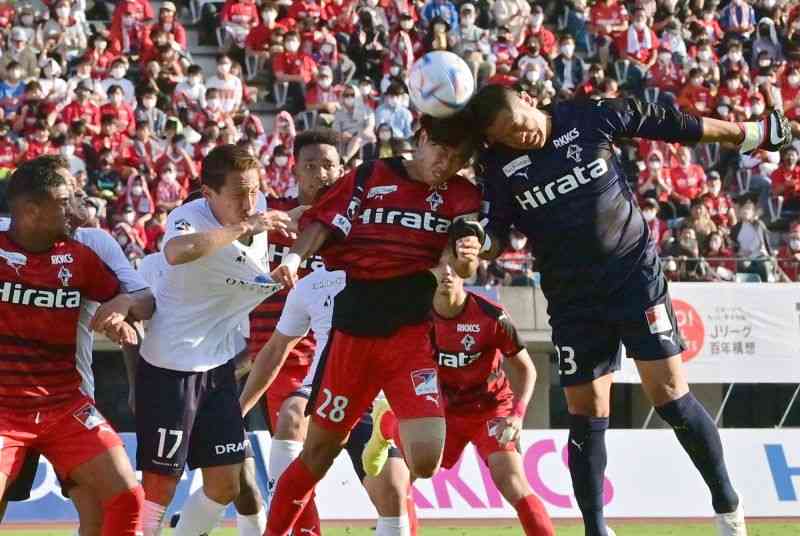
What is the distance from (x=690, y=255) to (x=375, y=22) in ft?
22.1

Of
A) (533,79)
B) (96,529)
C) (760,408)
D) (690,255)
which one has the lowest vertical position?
(96,529)

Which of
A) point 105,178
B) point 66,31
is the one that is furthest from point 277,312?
point 66,31

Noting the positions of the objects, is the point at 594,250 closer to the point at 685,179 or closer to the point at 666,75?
the point at 685,179

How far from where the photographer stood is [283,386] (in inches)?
381

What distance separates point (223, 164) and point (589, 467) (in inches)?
98.9

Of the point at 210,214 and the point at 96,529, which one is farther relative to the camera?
the point at 210,214

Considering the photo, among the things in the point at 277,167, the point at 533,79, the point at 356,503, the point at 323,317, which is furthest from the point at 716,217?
the point at 323,317

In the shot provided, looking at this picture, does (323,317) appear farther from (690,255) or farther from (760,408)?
(760,408)

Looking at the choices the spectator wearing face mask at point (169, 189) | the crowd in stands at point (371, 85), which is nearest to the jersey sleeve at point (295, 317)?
the crowd in stands at point (371, 85)

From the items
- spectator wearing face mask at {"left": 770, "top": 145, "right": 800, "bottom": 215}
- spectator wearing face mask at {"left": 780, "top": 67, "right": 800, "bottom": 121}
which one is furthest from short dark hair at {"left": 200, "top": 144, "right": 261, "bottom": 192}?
spectator wearing face mask at {"left": 780, "top": 67, "right": 800, "bottom": 121}

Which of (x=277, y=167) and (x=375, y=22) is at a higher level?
(x=375, y=22)

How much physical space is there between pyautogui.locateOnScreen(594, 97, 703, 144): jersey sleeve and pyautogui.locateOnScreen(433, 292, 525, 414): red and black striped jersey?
62.4 inches

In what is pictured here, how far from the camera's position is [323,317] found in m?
→ 9.21

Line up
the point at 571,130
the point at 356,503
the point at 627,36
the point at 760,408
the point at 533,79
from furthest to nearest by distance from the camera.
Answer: the point at 627,36 → the point at 533,79 → the point at 760,408 → the point at 356,503 → the point at 571,130
